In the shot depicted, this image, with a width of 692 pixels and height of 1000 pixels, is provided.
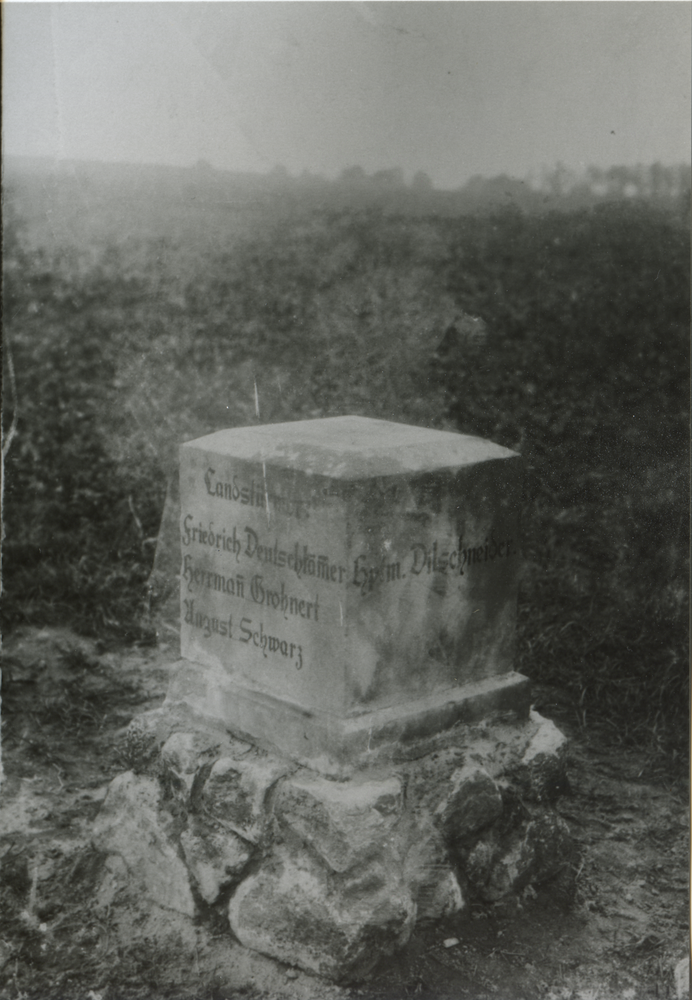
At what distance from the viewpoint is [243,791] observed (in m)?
3.48

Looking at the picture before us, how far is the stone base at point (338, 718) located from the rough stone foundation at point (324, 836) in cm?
4

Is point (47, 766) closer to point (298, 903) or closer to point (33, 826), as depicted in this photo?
point (33, 826)

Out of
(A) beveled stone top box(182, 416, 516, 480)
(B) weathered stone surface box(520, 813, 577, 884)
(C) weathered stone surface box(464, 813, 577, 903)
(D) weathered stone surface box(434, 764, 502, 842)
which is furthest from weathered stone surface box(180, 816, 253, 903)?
(A) beveled stone top box(182, 416, 516, 480)

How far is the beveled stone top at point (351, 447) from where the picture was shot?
3305mm

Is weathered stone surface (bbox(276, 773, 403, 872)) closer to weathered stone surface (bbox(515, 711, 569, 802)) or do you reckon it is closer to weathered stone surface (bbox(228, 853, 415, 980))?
weathered stone surface (bbox(228, 853, 415, 980))

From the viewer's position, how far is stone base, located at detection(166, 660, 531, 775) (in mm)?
3330

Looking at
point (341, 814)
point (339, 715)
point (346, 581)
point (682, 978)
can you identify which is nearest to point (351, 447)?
point (346, 581)

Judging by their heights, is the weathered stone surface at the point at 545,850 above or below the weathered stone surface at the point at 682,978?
above

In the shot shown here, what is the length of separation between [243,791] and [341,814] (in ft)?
1.31

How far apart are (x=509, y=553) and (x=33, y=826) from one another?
211cm

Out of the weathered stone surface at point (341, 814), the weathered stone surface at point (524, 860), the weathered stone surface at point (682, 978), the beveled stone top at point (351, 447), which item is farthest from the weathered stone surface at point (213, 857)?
the weathered stone surface at point (682, 978)

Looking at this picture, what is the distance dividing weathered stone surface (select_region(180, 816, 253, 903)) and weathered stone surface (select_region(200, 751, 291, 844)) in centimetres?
4

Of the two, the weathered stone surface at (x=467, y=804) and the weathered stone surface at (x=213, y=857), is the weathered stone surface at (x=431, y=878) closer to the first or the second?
the weathered stone surface at (x=467, y=804)

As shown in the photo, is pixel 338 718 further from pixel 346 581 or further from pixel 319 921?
pixel 319 921
